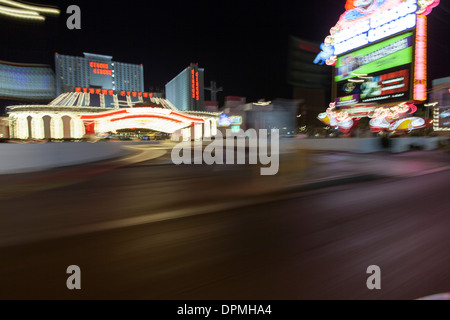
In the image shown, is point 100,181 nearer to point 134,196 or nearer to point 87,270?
point 134,196

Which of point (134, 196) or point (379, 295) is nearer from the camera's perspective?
point (379, 295)

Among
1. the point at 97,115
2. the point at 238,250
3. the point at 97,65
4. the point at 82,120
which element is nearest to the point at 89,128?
the point at 82,120

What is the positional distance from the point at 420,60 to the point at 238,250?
2345 centimetres

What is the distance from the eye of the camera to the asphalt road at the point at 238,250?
1.95 meters

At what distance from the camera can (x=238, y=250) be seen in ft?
8.55

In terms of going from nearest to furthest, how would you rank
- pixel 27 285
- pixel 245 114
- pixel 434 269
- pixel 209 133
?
1. pixel 27 285
2. pixel 434 269
3. pixel 209 133
4. pixel 245 114

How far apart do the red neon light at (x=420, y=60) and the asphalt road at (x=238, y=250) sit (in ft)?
62.7

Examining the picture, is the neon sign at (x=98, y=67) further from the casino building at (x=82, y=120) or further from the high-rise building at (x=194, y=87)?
the casino building at (x=82, y=120)

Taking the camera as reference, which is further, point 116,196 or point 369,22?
point 369,22

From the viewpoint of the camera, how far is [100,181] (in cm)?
667

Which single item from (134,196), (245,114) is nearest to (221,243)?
(134,196)

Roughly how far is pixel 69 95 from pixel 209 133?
27422 mm

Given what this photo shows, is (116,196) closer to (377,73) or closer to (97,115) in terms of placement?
(377,73)
